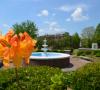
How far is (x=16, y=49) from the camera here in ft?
4.47

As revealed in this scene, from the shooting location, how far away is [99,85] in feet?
16.0

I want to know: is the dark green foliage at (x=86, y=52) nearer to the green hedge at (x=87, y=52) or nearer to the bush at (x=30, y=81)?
the green hedge at (x=87, y=52)

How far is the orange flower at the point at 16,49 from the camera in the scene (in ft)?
4.44

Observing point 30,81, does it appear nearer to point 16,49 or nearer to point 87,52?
point 16,49

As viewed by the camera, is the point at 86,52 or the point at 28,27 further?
the point at 28,27

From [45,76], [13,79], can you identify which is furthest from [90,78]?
[13,79]

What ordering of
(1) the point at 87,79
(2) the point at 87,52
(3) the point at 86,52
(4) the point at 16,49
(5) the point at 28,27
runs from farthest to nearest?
(5) the point at 28,27 → (2) the point at 87,52 → (3) the point at 86,52 → (1) the point at 87,79 → (4) the point at 16,49

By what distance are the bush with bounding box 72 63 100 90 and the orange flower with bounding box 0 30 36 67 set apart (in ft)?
11.7

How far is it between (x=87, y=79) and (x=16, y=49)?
3696 millimetres

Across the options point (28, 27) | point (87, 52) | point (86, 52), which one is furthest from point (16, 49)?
point (28, 27)

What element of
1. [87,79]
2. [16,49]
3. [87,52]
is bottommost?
[87,52]

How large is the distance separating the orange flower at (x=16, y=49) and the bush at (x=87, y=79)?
3.58 meters

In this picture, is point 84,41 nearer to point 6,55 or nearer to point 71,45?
point 71,45

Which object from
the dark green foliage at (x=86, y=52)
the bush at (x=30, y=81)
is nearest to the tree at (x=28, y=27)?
the dark green foliage at (x=86, y=52)
